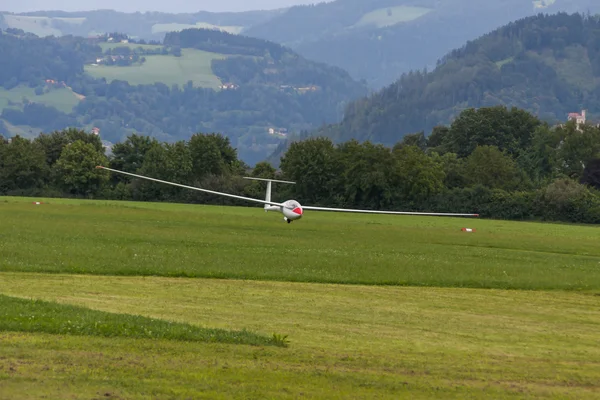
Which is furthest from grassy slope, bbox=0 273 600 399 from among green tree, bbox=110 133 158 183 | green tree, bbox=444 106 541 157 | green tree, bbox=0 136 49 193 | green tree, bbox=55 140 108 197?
green tree, bbox=444 106 541 157

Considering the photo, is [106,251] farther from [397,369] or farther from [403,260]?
[397,369]

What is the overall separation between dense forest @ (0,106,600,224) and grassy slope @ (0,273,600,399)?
7455cm

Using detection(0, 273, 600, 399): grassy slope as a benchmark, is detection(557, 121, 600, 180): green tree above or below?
above

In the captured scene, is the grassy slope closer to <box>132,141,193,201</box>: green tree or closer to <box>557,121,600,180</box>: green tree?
<box>132,141,193,201</box>: green tree

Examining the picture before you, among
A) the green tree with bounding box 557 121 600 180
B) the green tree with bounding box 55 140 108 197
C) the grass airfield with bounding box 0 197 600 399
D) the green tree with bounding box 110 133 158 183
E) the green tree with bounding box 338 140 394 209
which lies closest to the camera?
the grass airfield with bounding box 0 197 600 399

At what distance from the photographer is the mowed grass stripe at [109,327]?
17781mm

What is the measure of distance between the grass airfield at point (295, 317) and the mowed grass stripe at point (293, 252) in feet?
0.46

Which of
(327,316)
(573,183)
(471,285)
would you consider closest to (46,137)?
(573,183)

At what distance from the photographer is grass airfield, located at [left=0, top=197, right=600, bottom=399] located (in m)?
15.2

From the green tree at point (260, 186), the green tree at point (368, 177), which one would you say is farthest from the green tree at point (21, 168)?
the green tree at point (368, 177)

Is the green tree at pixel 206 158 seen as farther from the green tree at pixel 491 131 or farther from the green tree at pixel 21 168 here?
the green tree at pixel 491 131

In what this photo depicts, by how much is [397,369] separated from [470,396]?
178 cm

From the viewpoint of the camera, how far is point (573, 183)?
334ft

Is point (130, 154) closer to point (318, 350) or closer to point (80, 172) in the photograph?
point (80, 172)
